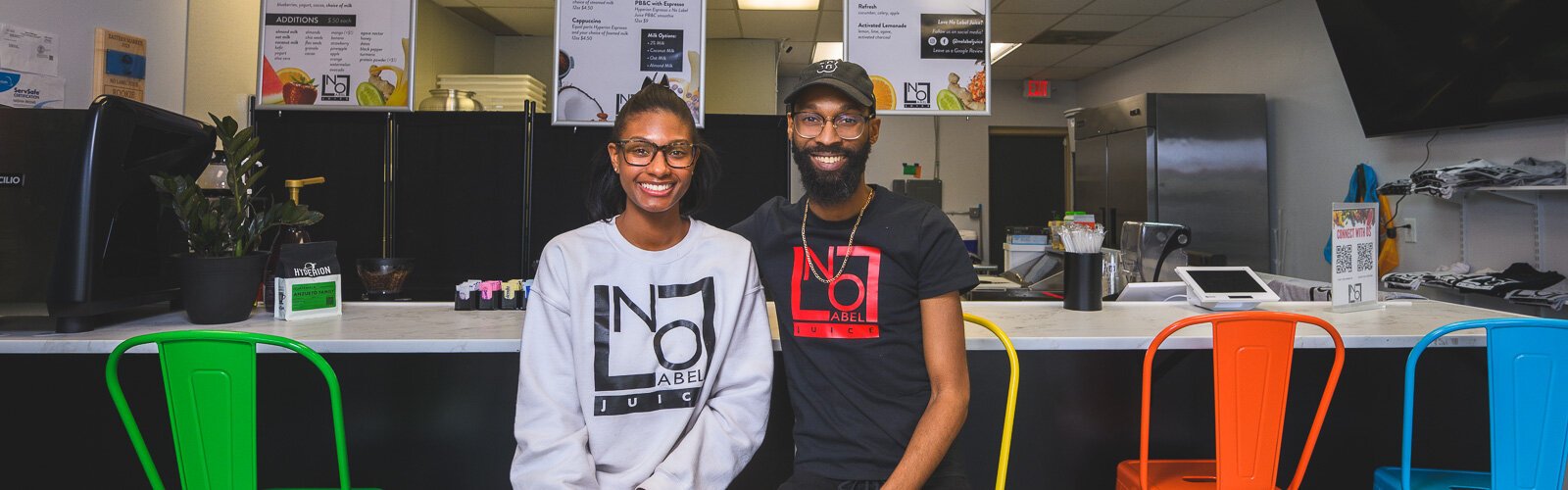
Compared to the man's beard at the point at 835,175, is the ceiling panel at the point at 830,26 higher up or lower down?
higher up

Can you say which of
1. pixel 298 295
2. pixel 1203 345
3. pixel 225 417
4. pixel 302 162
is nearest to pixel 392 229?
pixel 302 162

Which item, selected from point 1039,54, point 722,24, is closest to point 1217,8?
point 1039,54

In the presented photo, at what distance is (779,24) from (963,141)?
303 centimetres

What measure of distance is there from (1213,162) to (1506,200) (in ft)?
5.47

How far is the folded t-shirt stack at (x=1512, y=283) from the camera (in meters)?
3.11

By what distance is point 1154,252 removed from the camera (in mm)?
3387

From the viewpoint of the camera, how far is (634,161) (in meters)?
1.32

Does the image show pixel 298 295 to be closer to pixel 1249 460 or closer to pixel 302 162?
pixel 302 162

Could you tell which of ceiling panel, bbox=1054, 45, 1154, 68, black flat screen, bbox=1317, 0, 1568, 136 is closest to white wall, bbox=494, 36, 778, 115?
ceiling panel, bbox=1054, 45, 1154, 68

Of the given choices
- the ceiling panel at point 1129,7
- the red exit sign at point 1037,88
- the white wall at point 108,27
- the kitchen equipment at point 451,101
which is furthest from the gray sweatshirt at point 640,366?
the red exit sign at point 1037,88

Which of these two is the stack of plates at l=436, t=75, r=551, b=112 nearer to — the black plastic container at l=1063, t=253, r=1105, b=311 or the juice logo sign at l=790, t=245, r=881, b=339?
the black plastic container at l=1063, t=253, r=1105, b=311

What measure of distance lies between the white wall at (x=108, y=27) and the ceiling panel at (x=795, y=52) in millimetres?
4283

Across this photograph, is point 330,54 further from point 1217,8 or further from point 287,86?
point 1217,8

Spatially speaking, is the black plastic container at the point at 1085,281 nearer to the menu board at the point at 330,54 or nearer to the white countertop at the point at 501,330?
the white countertop at the point at 501,330
